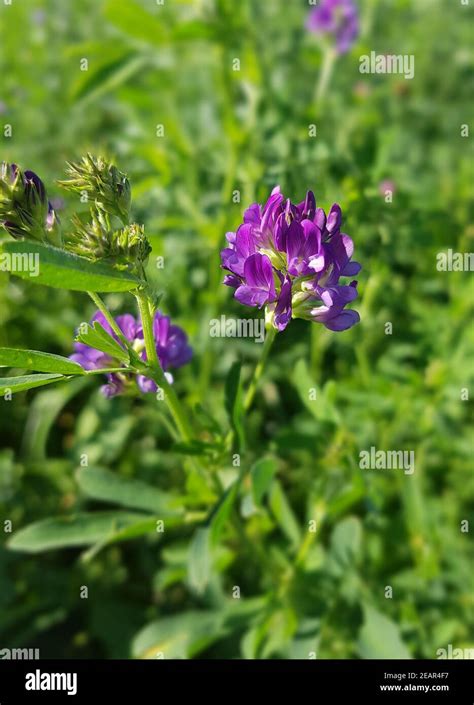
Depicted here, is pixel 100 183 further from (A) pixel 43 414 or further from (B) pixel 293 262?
(A) pixel 43 414

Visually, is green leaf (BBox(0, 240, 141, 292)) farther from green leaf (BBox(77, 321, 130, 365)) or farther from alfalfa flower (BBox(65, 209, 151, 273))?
green leaf (BBox(77, 321, 130, 365))

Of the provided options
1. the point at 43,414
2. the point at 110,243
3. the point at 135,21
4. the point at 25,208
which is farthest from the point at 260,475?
the point at 135,21

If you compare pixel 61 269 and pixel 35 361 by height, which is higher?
pixel 61 269

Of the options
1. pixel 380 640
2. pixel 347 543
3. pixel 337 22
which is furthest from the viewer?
pixel 337 22

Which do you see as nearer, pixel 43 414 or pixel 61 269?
pixel 61 269

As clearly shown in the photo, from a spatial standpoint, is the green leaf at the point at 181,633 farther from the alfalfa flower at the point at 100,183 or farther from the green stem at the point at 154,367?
the alfalfa flower at the point at 100,183
